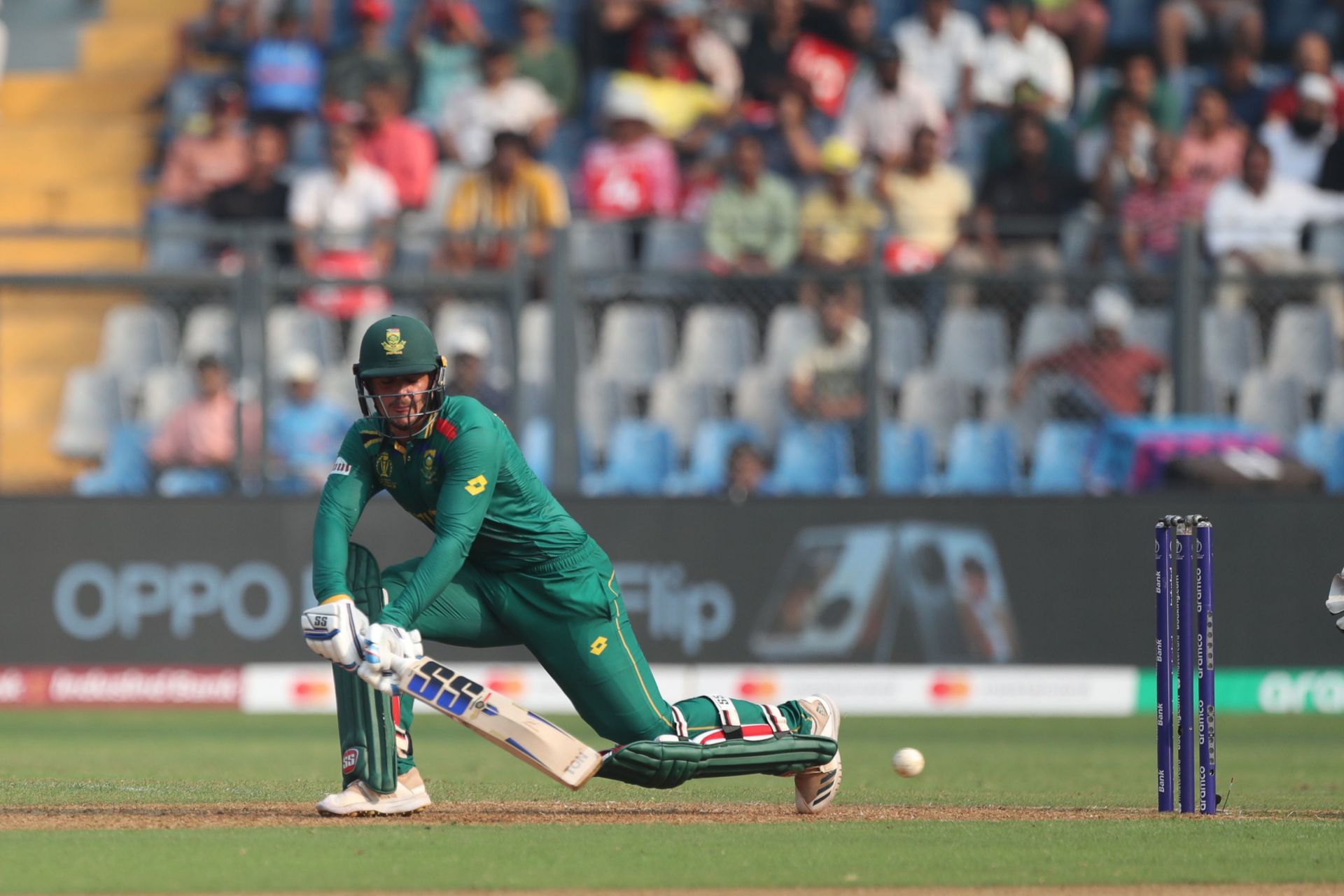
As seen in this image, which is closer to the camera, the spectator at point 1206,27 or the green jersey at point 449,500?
the green jersey at point 449,500

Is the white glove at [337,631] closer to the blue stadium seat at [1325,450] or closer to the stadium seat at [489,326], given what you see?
the stadium seat at [489,326]

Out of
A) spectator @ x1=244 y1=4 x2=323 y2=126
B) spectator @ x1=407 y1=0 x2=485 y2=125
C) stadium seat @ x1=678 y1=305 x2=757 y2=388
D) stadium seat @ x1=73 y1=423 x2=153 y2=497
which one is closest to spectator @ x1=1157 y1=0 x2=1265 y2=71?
stadium seat @ x1=678 y1=305 x2=757 y2=388

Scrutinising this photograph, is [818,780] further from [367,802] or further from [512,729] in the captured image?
[367,802]

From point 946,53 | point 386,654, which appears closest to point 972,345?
point 946,53

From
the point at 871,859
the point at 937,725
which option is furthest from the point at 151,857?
the point at 937,725

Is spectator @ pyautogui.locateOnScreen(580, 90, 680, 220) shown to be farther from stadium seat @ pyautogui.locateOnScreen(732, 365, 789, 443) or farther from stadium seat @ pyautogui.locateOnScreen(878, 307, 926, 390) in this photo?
stadium seat @ pyautogui.locateOnScreen(878, 307, 926, 390)

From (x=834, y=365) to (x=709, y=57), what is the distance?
3.91m

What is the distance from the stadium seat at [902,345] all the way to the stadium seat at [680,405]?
120cm

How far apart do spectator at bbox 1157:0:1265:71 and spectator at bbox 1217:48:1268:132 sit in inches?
3.8

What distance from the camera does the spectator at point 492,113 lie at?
15.7 metres

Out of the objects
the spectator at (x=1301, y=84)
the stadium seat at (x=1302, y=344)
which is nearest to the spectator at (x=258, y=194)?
the stadium seat at (x=1302, y=344)

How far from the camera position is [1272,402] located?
1347 cm

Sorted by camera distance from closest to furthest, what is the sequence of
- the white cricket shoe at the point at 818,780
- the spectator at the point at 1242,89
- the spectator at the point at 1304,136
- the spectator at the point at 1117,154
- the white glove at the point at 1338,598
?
the white glove at the point at 1338,598, the white cricket shoe at the point at 818,780, the spectator at the point at 1117,154, the spectator at the point at 1304,136, the spectator at the point at 1242,89

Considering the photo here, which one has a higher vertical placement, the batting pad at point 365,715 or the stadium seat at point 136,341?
the stadium seat at point 136,341
